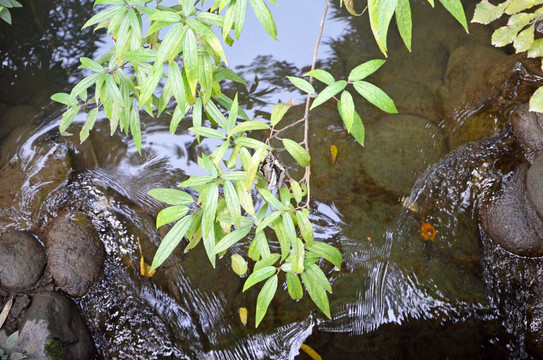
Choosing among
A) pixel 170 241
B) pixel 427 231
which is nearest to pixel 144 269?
pixel 170 241

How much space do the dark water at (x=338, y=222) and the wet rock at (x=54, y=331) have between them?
0.12m

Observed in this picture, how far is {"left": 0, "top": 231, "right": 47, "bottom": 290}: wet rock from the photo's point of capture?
273 cm

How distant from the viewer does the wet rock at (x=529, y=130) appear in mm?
2867

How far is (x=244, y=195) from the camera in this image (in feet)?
5.43

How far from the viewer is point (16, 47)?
3.67m

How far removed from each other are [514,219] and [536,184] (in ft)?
0.89

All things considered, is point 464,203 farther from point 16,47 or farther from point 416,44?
point 16,47

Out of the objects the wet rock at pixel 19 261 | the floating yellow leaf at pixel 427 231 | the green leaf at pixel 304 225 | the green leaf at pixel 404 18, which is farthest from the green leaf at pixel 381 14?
the wet rock at pixel 19 261

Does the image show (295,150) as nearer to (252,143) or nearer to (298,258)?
(252,143)

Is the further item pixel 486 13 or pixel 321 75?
pixel 486 13

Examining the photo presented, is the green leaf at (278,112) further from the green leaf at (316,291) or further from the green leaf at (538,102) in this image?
the green leaf at (538,102)

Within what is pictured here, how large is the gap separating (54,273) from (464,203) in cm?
292

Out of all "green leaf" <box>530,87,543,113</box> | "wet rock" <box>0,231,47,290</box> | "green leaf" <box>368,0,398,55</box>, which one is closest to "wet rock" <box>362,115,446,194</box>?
"green leaf" <box>530,87,543,113</box>

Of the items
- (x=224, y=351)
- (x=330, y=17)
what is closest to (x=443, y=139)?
(x=330, y=17)
